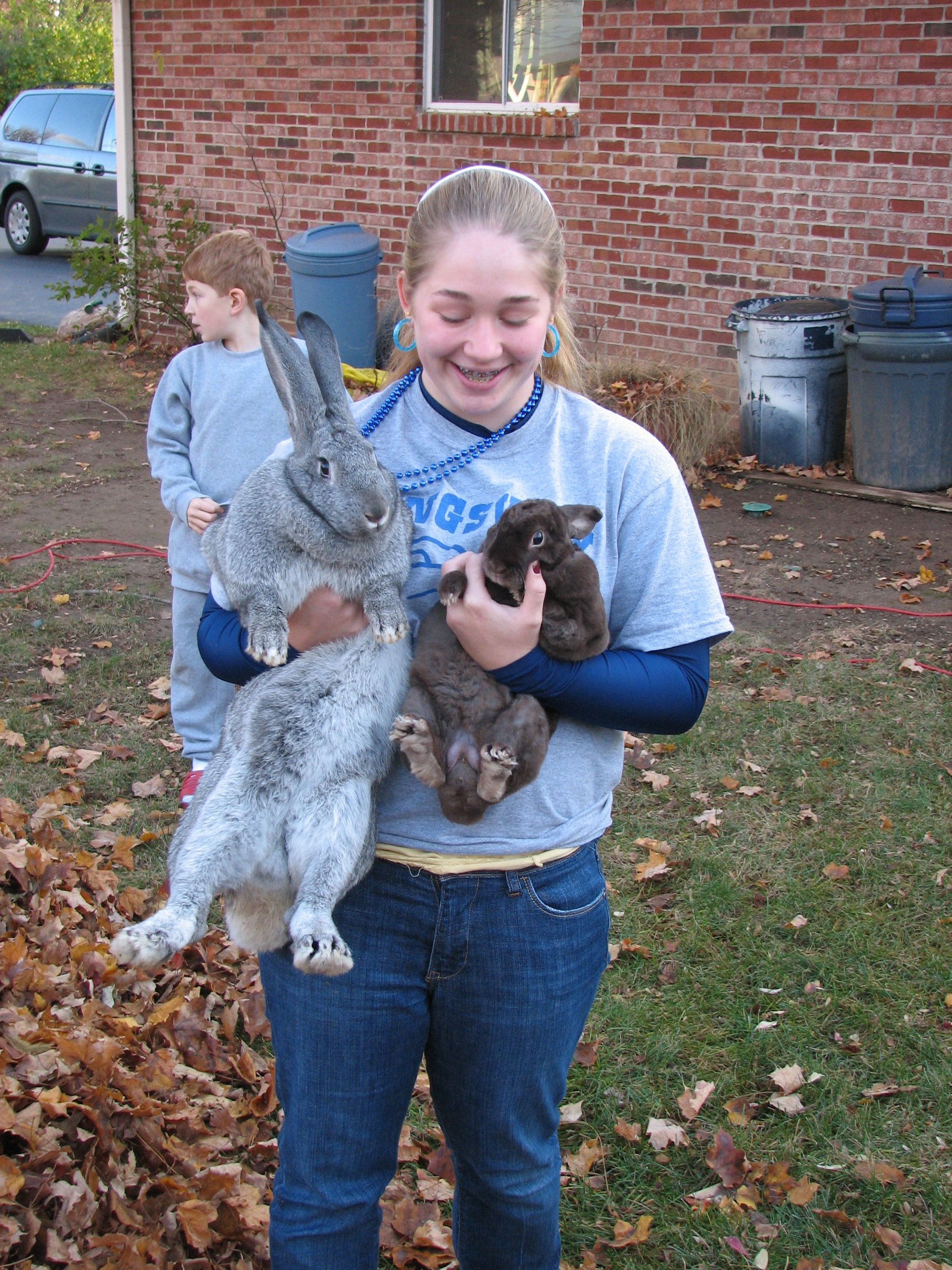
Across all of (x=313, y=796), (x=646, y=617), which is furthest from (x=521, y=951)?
(x=646, y=617)

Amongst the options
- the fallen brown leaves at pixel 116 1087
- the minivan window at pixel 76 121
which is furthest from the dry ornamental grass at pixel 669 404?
the minivan window at pixel 76 121

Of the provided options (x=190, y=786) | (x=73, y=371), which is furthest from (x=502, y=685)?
(x=73, y=371)

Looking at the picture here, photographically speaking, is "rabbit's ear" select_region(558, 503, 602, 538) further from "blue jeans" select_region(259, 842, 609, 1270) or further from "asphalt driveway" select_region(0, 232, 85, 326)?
"asphalt driveway" select_region(0, 232, 85, 326)

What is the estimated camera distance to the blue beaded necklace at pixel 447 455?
7.44ft

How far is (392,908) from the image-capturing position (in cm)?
218

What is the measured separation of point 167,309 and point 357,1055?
40.6 ft

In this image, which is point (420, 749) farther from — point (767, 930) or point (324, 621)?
point (767, 930)

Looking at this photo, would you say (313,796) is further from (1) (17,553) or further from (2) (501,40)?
(2) (501,40)

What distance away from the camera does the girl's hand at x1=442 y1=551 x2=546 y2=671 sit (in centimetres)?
208


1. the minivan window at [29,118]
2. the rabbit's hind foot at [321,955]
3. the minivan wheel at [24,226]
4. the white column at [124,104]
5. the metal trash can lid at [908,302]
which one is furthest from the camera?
the minivan wheel at [24,226]

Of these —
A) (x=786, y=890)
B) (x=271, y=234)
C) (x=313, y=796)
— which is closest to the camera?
(x=313, y=796)

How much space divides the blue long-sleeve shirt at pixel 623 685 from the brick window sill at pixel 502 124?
30.4 ft

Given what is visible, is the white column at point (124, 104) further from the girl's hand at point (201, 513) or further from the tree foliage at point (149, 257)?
the girl's hand at point (201, 513)

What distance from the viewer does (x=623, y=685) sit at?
212cm
